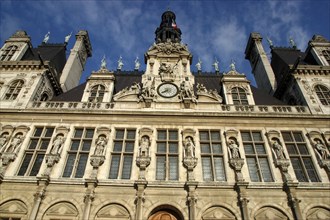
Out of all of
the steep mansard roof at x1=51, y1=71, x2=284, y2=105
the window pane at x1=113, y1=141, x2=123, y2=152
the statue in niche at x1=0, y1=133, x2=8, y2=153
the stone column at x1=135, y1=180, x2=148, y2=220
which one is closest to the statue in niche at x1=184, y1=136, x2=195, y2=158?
the stone column at x1=135, y1=180, x2=148, y2=220

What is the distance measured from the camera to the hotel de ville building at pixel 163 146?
1455 cm

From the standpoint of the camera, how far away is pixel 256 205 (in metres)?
14.5

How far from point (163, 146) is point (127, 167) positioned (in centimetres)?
268

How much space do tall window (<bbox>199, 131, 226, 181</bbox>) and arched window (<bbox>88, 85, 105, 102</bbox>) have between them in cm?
834

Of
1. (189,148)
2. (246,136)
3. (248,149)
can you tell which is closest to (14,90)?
(189,148)

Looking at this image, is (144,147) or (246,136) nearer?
(144,147)

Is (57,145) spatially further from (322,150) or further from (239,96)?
(322,150)

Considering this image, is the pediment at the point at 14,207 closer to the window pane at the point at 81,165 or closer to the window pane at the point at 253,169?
the window pane at the point at 81,165

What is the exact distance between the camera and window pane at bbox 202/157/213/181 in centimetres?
1577

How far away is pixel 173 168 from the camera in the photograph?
16.2m

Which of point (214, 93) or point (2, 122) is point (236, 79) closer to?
point (214, 93)

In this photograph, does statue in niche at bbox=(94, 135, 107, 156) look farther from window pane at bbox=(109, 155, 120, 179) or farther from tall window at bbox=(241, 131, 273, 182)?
tall window at bbox=(241, 131, 273, 182)

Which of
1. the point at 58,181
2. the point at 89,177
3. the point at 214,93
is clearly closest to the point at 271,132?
the point at 214,93

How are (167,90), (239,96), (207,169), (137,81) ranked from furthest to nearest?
1. (137,81)
2. (239,96)
3. (167,90)
4. (207,169)
